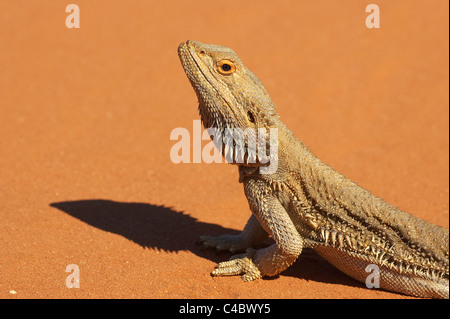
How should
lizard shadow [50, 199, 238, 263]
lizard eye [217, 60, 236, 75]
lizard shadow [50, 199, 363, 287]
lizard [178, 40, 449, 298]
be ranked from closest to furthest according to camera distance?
lizard [178, 40, 449, 298] < lizard eye [217, 60, 236, 75] < lizard shadow [50, 199, 363, 287] < lizard shadow [50, 199, 238, 263]

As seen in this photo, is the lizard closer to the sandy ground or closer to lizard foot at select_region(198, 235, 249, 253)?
the sandy ground

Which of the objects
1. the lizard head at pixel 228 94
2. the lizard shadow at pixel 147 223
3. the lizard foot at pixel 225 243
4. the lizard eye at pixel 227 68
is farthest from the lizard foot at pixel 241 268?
the lizard eye at pixel 227 68

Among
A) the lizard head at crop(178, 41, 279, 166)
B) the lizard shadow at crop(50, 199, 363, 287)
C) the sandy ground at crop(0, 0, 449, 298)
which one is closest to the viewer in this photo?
the lizard head at crop(178, 41, 279, 166)

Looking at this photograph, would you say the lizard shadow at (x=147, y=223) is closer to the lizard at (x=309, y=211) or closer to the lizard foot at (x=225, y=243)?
the lizard foot at (x=225, y=243)

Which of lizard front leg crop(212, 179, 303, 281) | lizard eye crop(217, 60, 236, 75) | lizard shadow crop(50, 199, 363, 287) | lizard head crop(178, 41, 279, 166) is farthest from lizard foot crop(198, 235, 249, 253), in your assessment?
lizard eye crop(217, 60, 236, 75)

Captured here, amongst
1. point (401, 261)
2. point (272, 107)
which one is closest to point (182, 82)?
point (272, 107)

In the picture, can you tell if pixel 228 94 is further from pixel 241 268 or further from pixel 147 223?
pixel 147 223

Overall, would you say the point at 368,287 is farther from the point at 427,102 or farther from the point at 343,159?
the point at 427,102

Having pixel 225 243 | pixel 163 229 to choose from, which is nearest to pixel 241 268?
pixel 225 243
